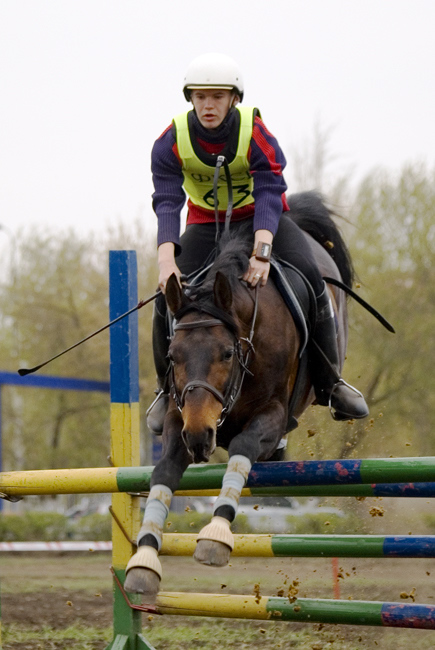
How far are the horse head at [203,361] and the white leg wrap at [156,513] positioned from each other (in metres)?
0.25

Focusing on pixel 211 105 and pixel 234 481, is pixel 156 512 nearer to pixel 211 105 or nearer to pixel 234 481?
pixel 234 481

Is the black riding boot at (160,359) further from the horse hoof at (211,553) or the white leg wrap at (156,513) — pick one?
the horse hoof at (211,553)

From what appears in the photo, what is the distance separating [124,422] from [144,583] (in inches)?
61.3

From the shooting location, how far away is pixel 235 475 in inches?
132

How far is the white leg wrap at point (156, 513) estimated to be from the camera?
3281 mm

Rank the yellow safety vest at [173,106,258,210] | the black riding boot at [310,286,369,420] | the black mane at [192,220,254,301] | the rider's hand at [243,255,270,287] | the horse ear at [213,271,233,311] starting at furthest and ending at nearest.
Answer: the black riding boot at [310,286,369,420], the yellow safety vest at [173,106,258,210], the rider's hand at [243,255,270,287], the black mane at [192,220,254,301], the horse ear at [213,271,233,311]

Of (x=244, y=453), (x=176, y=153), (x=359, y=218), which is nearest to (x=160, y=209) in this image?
(x=176, y=153)

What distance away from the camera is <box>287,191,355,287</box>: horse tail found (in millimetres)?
5555

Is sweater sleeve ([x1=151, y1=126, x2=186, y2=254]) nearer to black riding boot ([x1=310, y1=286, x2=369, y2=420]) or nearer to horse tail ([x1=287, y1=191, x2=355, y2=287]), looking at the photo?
black riding boot ([x1=310, y1=286, x2=369, y2=420])

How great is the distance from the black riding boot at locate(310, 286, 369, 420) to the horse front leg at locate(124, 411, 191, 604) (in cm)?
100

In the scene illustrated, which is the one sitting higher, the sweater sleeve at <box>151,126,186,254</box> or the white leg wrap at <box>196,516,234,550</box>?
the sweater sleeve at <box>151,126,186,254</box>

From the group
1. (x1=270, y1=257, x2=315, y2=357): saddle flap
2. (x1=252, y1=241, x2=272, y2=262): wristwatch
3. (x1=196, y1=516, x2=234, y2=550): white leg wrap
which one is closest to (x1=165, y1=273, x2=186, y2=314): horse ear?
(x1=252, y1=241, x2=272, y2=262): wristwatch

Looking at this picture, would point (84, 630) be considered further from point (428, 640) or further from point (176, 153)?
point (176, 153)

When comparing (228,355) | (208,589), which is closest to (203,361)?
(228,355)
